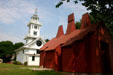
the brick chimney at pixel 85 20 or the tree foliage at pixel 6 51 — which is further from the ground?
the brick chimney at pixel 85 20

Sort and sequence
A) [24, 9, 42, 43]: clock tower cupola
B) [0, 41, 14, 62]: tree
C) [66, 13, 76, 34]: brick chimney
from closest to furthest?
1. [66, 13, 76, 34]: brick chimney
2. [24, 9, 42, 43]: clock tower cupola
3. [0, 41, 14, 62]: tree

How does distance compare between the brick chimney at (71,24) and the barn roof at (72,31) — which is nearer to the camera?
the barn roof at (72,31)

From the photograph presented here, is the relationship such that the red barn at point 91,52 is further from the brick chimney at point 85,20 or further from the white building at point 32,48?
the white building at point 32,48

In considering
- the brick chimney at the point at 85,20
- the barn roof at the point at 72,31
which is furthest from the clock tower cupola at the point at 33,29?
the brick chimney at the point at 85,20

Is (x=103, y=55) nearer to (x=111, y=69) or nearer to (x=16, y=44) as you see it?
(x=111, y=69)

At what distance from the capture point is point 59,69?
18.9 metres

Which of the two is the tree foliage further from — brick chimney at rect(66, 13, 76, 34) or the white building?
brick chimney at rect(66, 13, 76, 34)

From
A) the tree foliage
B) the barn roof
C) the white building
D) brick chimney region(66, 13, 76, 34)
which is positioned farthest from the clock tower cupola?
brick chimney region(66, 13, 76, 34)

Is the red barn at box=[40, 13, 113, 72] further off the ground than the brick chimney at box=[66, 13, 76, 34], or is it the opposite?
the brick chimney at box=[66, 13, 76, 34]

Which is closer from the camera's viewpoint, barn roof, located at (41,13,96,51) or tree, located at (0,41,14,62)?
A: barn roof, located at (41,13,96,51)

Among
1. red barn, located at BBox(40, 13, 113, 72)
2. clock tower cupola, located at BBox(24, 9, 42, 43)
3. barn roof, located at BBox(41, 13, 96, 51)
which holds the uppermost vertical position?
clock tower cupola, located at BBox(24, 9, 42, 43)

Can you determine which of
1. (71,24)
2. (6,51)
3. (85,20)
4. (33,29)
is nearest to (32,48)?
(33,29)

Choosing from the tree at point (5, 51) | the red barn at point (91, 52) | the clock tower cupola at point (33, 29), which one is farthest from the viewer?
the tree at point (5, 51)

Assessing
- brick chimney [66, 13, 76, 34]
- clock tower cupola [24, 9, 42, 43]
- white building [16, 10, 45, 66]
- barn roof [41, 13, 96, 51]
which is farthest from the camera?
clock tower cupola [24, 9, 42, 43]
